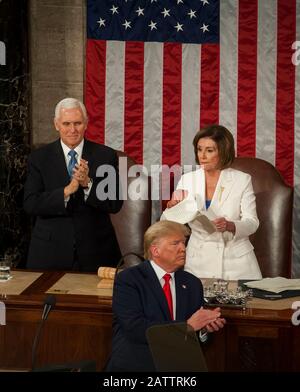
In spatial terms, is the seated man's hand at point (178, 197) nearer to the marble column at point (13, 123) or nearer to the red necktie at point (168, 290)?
the red necktie at point (168, 290)

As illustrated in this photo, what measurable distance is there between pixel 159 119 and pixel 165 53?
586 mm

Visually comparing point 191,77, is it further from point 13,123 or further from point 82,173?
point 82,173

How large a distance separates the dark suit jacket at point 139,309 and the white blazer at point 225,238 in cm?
123

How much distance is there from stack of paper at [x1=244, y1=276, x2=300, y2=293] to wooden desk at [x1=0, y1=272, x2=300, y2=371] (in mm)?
367

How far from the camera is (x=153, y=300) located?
3529mm

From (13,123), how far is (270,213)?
229 centimetres

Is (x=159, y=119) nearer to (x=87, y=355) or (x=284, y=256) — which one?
(x=284, y=256)

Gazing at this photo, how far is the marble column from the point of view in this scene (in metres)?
6.43

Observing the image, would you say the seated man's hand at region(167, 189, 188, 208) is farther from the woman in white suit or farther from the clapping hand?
the clapping hand

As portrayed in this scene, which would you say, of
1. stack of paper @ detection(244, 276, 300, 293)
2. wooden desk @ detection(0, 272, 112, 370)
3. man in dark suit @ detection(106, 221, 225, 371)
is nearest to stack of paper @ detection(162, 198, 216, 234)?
stack of paper @ detection(244, 276, 300, 293)

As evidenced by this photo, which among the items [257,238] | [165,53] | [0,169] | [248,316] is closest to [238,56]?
[165,53]
